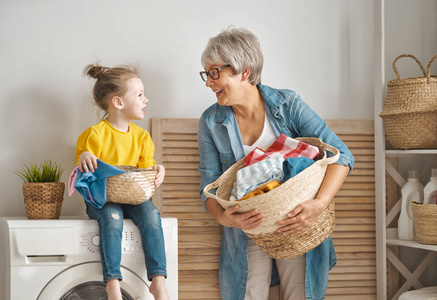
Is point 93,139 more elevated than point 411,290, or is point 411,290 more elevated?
point 93,139

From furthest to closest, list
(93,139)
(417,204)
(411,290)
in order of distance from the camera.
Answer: (411,290) < (417,204) < (93,139)

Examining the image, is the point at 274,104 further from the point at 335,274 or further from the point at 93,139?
the point at 335,274

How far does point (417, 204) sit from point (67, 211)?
58.5 inches

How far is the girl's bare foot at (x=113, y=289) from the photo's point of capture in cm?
170

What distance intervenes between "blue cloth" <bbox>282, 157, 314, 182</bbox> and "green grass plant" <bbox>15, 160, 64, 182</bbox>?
0.91m

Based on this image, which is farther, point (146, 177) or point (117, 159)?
point (117, 159)

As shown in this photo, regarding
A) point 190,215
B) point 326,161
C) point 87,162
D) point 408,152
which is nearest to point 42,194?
point 87,162

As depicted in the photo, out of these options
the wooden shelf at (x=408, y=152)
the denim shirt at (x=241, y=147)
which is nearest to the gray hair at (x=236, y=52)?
the denim shirt at (x=241, y=147)

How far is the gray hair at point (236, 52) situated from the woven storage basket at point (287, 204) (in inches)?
14.3

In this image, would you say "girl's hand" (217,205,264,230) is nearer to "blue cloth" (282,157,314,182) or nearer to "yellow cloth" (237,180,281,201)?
"yellow cloth" (237,180,281,201)

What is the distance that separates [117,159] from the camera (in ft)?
6.51

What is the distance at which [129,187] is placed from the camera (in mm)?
1794

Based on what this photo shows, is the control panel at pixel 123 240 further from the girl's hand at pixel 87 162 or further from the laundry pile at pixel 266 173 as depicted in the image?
the laundry pile at pixel 266 173

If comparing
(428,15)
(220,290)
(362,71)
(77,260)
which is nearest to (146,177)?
(77,260)
